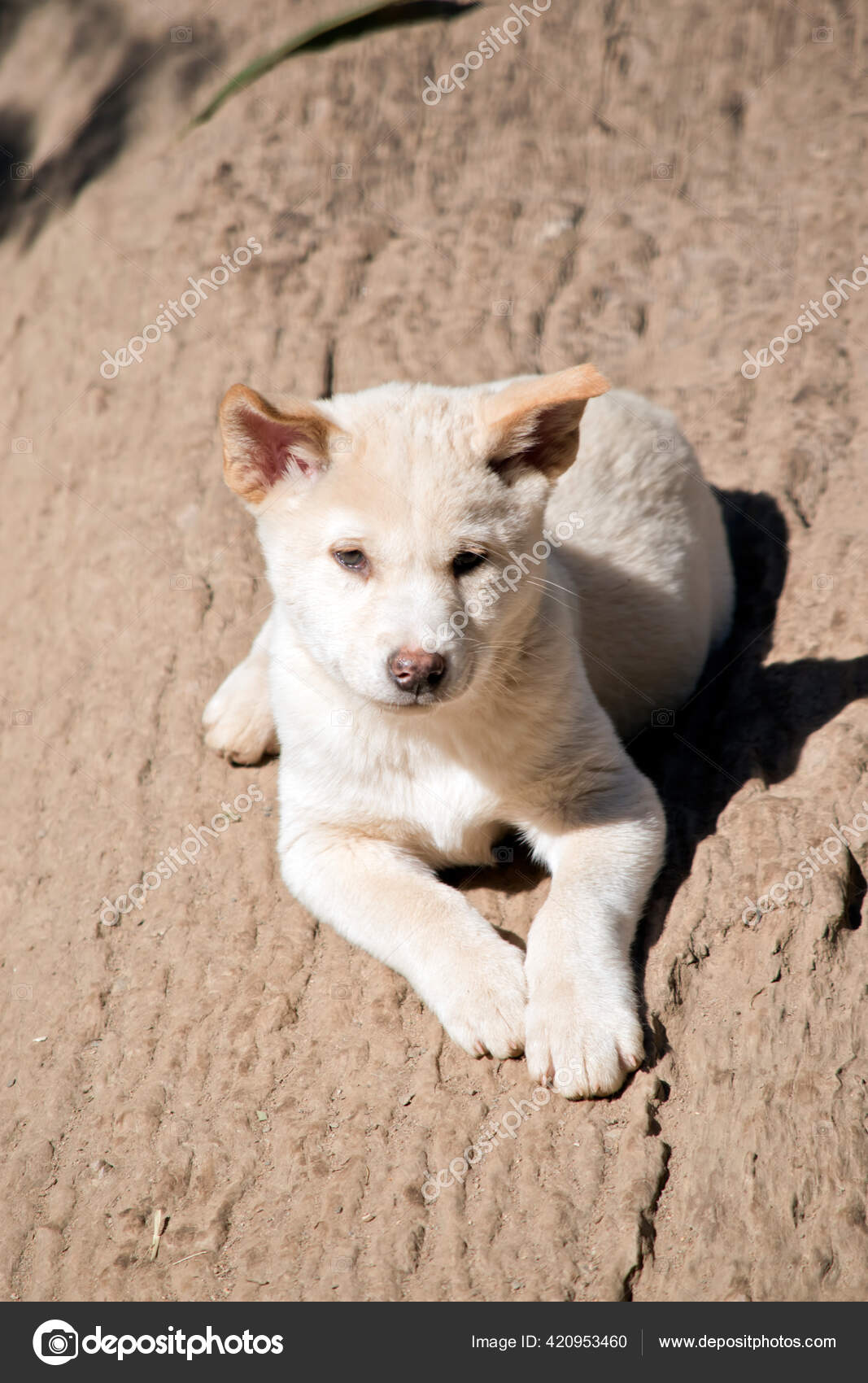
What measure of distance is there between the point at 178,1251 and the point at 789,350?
5026 millimetres

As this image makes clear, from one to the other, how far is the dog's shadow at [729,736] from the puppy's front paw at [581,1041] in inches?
11.1

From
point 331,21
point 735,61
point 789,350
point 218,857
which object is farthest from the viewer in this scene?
point 331,21

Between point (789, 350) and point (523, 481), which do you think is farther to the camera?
point (789, 350)

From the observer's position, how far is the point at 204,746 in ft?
15.5

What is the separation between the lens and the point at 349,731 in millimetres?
3652

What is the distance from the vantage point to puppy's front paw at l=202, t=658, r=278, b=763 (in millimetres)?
4527

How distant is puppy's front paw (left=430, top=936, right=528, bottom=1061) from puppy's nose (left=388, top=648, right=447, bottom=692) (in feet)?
2.89
